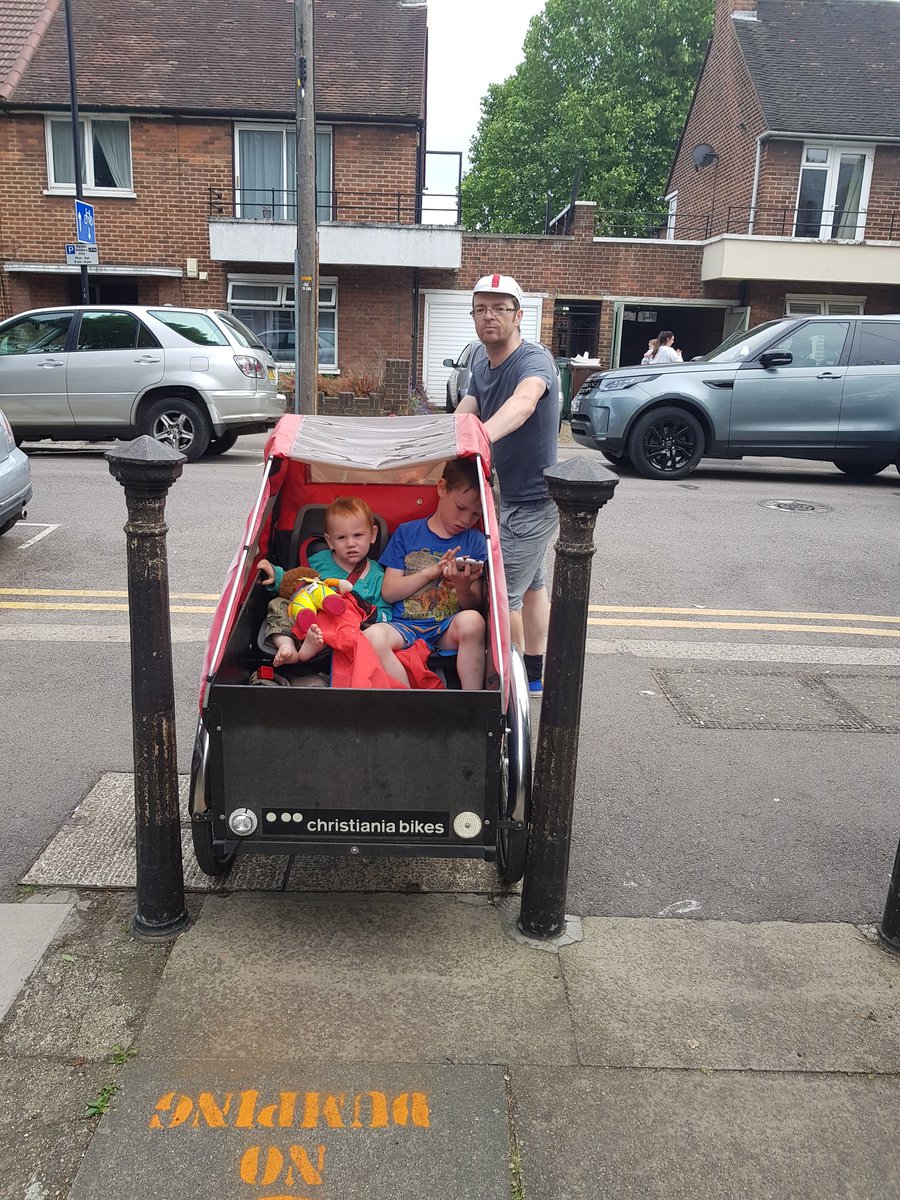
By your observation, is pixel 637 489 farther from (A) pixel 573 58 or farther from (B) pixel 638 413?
(A) pixel 573 58

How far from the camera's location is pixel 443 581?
3762 millimetres

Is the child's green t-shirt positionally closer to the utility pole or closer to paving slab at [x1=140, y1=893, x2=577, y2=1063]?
paving slab at [x1=140, y1=893, x2=577, y2=1063]

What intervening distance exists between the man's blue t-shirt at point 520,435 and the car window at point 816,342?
819cm

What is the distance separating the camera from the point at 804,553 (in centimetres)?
853

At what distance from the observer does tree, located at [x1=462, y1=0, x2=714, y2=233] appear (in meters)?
39.7

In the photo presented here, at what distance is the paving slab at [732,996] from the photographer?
8.63ft

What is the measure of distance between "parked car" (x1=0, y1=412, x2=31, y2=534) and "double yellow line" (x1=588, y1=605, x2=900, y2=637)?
13.6 feet

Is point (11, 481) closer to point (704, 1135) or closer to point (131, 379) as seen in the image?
point (131, 379)

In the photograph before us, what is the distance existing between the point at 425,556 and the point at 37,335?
Result: 34.1ft

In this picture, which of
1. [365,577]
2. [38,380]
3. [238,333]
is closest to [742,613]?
[365,577]

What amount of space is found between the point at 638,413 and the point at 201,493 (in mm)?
5137

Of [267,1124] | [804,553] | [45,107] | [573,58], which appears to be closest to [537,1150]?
[267,1124]

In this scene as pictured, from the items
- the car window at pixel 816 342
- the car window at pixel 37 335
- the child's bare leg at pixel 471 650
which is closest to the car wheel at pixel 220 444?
the car window at pixel 37 335

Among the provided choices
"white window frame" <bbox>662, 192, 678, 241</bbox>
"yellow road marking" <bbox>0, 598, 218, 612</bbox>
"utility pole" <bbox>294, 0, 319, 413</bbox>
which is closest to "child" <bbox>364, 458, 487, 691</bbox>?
"yellow road marking" <bbox>0, 598, 218, 612</bbox>
